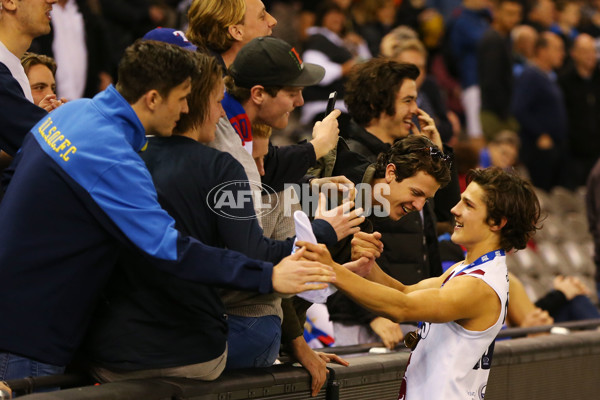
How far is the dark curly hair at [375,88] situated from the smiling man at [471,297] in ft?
3.23

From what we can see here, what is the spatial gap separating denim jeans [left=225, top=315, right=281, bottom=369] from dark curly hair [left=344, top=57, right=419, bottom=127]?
4.71 feet

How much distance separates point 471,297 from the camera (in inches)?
132

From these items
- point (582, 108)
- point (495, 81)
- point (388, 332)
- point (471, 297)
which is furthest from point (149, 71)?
point (582, 108)

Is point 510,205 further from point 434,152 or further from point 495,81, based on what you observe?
point 495,81

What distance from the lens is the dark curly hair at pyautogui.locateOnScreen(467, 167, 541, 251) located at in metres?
3.49

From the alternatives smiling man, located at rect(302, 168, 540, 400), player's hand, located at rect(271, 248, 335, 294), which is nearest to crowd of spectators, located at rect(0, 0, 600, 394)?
player's hand, located at rect(271, 248, 335, 294)

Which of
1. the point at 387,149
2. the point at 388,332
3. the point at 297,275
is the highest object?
the point at 297,275

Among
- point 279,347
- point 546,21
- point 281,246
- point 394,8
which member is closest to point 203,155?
point 281,246

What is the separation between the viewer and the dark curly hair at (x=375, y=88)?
14.8 feet

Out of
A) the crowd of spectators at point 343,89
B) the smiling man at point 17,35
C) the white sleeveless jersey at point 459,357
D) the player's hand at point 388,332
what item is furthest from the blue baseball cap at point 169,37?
the player's hand at point 388,332

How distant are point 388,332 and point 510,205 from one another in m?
1.19

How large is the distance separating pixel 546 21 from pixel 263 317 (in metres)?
9.85

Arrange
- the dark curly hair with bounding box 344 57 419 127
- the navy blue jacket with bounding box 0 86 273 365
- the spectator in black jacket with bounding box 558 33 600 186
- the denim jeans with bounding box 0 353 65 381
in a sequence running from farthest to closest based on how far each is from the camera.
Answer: the spectator in black jacket with bounding box 558 33 600 186 < the dark curly hair with bounding box 344 57 419 127 < the denim jeans with bounding box 0 353 65 381 < the navy blue jacket with bounding box 0 86 273 365

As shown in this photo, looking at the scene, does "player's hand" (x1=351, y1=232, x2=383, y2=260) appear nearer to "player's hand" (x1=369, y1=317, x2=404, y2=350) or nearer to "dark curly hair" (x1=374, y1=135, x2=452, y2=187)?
"dark curly hair" (x1=374, y1=135, x2=452, y2=187)
